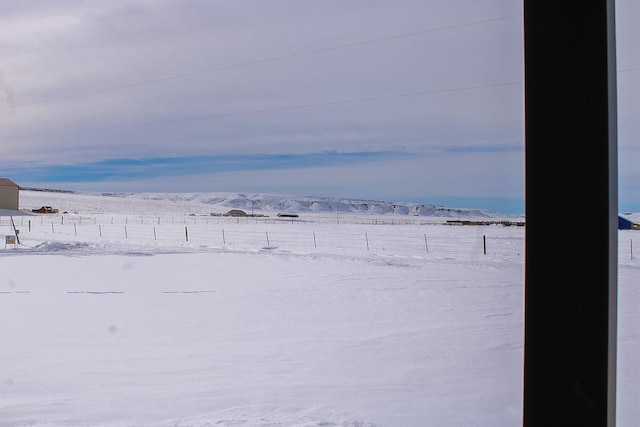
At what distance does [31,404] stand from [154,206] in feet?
356

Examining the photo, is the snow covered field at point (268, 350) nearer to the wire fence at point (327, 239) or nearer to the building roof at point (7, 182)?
the wire fence at point (327, 239)

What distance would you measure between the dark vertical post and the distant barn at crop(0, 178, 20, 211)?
7058 centimetres

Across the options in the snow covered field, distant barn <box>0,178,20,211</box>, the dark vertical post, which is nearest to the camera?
the dark vertical post

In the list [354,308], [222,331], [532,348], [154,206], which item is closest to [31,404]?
[222,331]

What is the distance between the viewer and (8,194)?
6303 centimetres

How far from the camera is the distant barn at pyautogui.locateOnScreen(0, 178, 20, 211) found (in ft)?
204

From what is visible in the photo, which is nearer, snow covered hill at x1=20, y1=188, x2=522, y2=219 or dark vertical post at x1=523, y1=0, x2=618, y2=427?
dark vertical post at x1=523, y1=0, x2=618, y2=427

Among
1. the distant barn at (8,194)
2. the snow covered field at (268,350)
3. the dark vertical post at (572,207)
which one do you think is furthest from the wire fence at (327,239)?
the distant barn at (8,194)

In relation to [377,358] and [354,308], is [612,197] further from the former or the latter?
[354,308]

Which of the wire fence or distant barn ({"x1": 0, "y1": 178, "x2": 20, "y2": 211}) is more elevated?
distant barn ({"x1": 0, "y1": 178, "x2": 20, "y2": 211})

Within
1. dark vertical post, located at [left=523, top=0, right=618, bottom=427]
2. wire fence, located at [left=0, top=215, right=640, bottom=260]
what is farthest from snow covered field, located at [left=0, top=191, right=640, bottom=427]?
wire fence, located at [left=0, top=215, right=640, bottom=260]

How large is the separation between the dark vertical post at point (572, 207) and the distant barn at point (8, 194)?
7058cm

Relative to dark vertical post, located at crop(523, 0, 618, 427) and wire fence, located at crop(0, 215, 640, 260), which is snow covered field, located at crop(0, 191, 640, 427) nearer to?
dark vertical post, located at crop(523, 0, 618, 427)

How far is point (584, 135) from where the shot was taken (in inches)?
51.9
